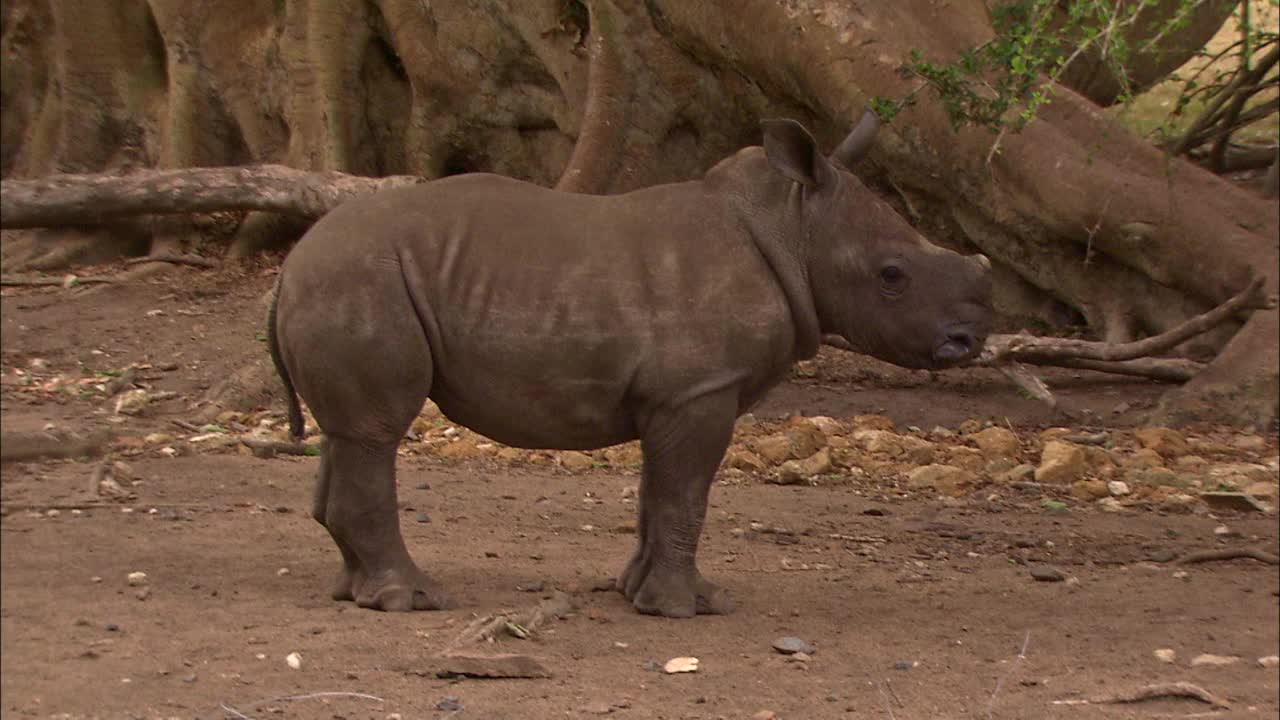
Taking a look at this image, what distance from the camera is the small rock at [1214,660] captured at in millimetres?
4414

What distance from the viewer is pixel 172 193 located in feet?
17.9

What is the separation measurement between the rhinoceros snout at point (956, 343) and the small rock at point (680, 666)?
132cm

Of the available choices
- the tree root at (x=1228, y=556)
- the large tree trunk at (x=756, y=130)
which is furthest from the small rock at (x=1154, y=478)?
the tree root at (x=1228, y=556)

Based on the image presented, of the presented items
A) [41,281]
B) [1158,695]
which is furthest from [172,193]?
[1158,695]

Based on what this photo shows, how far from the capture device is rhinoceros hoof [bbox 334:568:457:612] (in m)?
4.43

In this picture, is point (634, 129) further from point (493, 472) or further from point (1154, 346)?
point (1154, 346)

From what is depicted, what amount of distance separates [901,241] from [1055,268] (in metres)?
4.59

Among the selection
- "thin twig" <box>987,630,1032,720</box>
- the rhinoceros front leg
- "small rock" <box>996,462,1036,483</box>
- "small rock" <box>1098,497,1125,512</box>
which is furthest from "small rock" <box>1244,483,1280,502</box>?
the rhinoceros front leg

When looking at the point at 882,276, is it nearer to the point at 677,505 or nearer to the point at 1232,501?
the point at 677,505

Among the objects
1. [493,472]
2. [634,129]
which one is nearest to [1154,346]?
[634,129]

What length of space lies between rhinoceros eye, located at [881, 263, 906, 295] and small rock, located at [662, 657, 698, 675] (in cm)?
137

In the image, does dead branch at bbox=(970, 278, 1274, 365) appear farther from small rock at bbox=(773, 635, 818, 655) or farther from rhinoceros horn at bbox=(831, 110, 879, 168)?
small rock at bbox=(773, 635, 818, 655)

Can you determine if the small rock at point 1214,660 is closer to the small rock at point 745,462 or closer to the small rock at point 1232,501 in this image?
the small rock at point 1232,501

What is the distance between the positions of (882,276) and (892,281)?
36 mm
